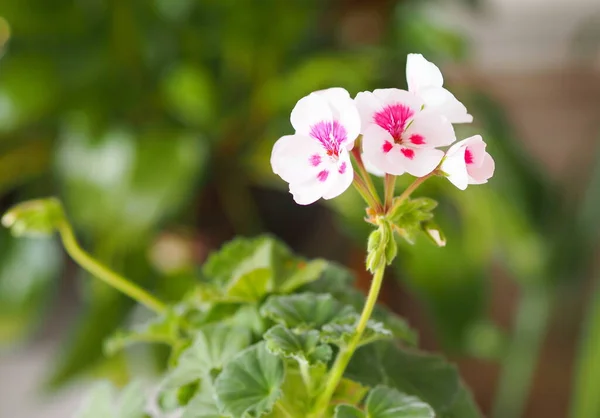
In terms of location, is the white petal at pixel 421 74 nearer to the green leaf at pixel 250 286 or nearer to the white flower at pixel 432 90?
the white flower at pixel 432 90

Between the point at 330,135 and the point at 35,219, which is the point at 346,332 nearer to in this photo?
the point at 330,135

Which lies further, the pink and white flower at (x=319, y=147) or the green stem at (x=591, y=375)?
A: the green stem at (x=591, y=375)

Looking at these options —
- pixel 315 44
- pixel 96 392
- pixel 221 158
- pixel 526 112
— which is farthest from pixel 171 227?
pixel 526 112

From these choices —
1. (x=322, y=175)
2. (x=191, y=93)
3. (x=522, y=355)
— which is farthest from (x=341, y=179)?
(x=522, y=355)

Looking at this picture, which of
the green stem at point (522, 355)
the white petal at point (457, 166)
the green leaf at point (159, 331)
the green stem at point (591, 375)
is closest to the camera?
the white petal at point (457, 166)

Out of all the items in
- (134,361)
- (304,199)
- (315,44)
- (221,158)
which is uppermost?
(315,44)

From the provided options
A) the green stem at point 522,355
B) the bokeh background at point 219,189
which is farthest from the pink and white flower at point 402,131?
the green stem at point 522,355

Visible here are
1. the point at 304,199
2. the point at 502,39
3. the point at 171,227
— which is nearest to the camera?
the point at 304,199

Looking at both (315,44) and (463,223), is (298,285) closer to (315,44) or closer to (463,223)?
(463,223)
